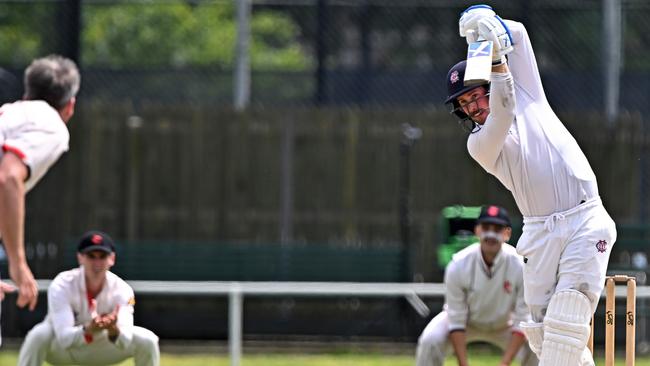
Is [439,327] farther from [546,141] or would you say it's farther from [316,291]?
[546,141]

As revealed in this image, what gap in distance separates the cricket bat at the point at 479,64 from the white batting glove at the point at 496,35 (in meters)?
0.06

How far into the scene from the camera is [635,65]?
41.4ft

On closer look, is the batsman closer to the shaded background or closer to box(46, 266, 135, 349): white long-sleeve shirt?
box(46, 266, 135, 349): white long-sleeve shirt

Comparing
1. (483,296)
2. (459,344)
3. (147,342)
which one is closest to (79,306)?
(147,342)

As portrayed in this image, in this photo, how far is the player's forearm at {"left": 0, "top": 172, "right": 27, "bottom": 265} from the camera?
521 centimetres

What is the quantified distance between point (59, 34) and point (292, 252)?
2.67m

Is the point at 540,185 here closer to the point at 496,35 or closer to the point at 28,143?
the point at 496,35

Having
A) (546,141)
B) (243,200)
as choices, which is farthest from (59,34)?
(546,141)

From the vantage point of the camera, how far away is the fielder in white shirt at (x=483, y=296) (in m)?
8.66

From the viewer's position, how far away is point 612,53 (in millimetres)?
11953

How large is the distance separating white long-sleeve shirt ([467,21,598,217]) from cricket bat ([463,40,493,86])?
1.09 ft

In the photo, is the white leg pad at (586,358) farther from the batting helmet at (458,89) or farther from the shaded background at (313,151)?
the shaded background at (313,151)

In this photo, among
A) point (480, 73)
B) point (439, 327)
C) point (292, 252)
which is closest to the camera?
point (480, 73)

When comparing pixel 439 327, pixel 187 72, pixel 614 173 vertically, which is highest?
pixel 187 72
